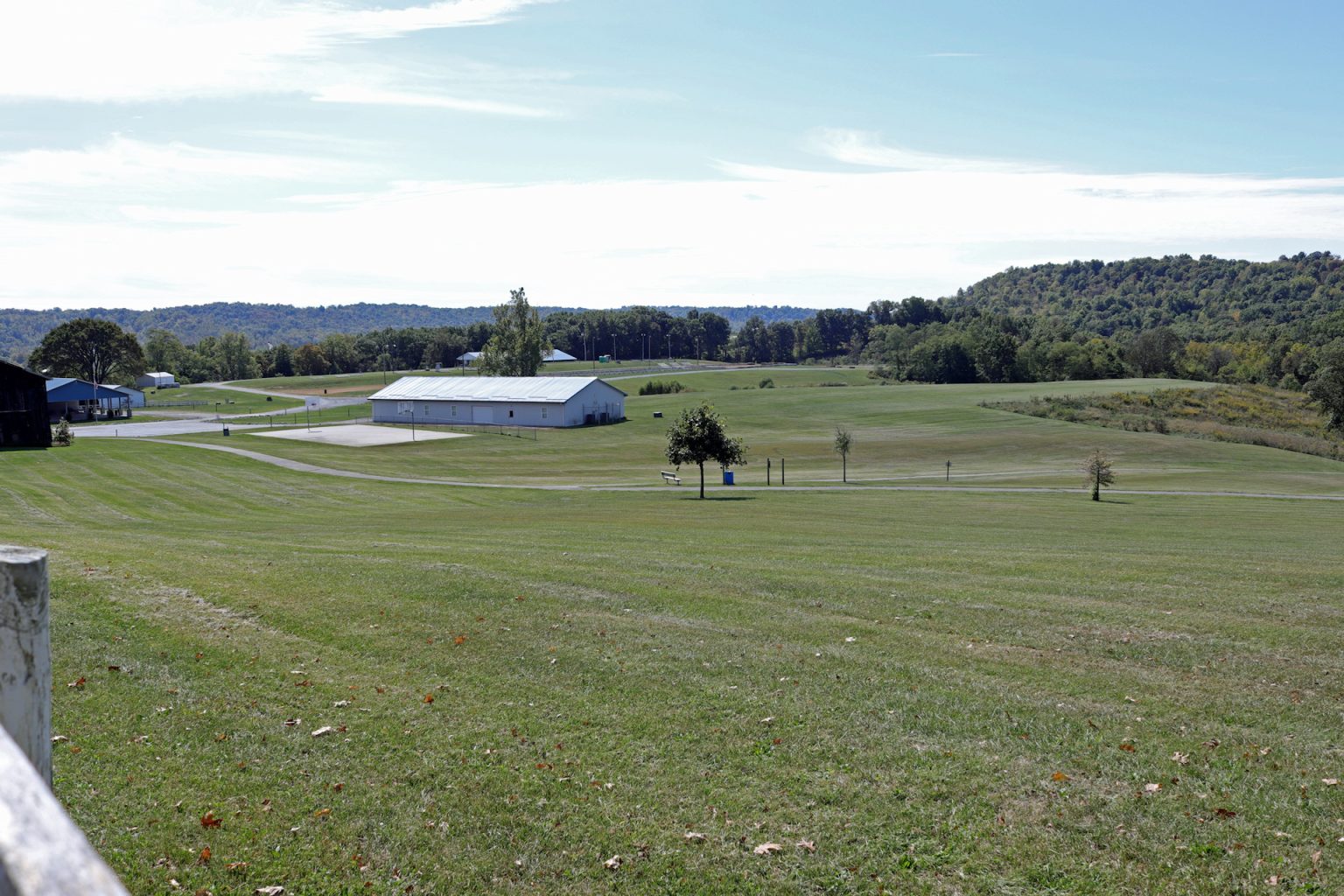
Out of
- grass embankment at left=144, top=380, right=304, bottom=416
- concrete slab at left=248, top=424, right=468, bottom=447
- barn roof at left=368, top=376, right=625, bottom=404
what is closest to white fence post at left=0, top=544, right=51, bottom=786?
concrete slab at left=248, top=424, right=468, bottom=447

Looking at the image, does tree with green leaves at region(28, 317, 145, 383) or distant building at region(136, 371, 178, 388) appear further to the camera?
distant building at region(136, 371, 178, 388)

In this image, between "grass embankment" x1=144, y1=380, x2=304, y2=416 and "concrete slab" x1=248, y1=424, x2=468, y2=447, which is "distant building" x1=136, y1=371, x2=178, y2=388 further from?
"concrete slab" x1=248, y1=424, x2=468, y2=447

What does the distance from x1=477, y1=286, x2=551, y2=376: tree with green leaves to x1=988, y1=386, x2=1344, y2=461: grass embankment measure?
60909 millimetres

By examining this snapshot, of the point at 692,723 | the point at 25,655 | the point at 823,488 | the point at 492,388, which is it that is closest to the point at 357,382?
the point at 492,388

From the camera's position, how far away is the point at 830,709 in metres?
10.5

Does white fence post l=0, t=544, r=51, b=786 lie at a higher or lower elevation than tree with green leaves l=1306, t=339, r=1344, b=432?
higher

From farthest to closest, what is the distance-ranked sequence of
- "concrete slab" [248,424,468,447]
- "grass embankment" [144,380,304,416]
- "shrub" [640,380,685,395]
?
"shrub" [640,380,685,395] → "grass embankment" [144,380,304,416] → "concrete slab" [248,424,468,447]

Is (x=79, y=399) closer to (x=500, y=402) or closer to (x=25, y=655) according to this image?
(x=500, y=402)

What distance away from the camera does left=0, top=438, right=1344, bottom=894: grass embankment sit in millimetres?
7453

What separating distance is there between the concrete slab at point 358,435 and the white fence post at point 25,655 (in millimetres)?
78188

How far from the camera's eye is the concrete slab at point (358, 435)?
81938 mm

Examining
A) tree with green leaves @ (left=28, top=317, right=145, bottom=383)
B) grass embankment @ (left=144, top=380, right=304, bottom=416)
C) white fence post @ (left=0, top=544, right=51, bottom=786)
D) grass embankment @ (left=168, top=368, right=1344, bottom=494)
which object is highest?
tree with green leaves @ (left=28, top=317, right=145, bottom=383)

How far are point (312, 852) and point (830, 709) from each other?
205 inches

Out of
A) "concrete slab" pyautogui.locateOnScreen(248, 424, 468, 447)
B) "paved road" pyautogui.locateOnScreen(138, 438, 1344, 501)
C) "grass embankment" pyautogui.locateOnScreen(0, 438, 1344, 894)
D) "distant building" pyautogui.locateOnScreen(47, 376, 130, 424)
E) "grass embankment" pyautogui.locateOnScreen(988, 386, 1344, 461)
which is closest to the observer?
"grass embankment" pyautogui.locateOnScreen(0, 438, 1344, 894)
